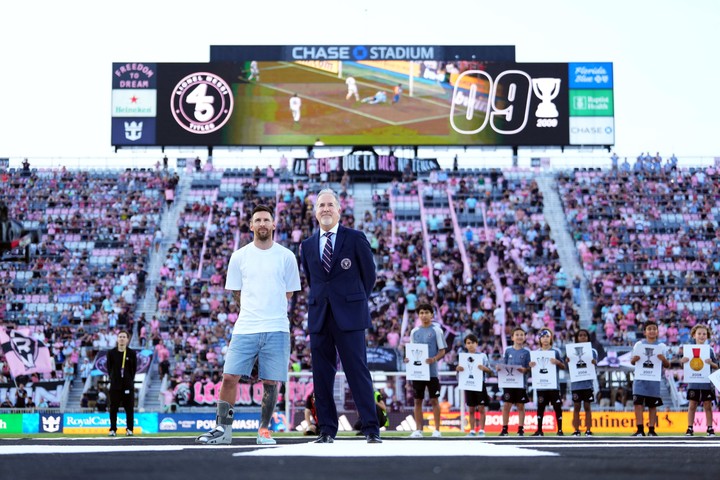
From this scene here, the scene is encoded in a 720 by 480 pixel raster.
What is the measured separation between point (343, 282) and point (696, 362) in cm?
952

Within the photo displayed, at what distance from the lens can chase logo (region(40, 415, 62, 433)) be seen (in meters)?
23.5

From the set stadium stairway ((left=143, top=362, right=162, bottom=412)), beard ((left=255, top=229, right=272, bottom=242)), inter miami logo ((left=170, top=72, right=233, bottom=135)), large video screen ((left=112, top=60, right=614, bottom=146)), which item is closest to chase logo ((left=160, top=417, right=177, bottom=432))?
stadium stairway ((left=143, top=362, right=162, bottom=412))

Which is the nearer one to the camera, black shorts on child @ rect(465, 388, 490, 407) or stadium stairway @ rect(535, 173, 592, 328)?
Result: black shorts on child @ rect(465, 388, 490, 407)

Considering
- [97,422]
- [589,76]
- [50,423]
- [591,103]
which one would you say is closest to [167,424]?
[97,422]

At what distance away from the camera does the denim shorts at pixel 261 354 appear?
30.9ft

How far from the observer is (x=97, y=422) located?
23562 mm

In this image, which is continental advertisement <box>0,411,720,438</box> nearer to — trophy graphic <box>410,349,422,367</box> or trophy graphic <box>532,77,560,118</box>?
trophy graphic <box>410,349,422,367</box>

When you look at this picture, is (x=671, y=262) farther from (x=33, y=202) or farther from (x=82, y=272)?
(x=33, y=202)

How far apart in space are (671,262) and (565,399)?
1203 centimetres

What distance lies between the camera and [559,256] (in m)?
37.3

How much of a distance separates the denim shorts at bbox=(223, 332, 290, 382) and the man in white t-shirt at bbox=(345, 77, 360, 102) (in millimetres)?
35179

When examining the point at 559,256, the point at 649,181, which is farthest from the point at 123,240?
the point at 649,181

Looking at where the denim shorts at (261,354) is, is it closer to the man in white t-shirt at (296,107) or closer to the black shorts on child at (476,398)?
the black shorts on child at (476,398)

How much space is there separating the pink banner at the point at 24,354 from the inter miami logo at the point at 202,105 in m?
18.3
